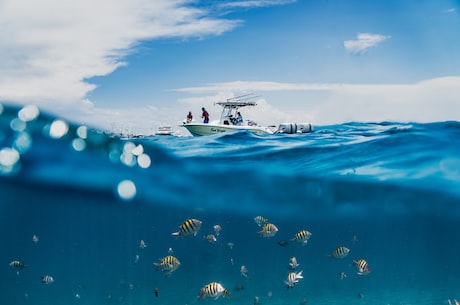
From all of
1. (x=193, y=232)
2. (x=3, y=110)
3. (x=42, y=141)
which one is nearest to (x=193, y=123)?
(x=42, y=141)

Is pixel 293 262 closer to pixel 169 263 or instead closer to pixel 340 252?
pixel 340 252

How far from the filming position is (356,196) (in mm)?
29562

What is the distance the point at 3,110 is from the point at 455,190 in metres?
23.0

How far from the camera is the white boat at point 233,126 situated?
68.1 ft

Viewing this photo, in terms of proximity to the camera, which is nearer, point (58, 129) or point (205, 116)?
point (58, 129)

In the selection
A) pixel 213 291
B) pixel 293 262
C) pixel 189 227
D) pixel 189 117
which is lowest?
pixel 293 262

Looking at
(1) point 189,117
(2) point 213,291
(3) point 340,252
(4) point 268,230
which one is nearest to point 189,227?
(2) point 213,291

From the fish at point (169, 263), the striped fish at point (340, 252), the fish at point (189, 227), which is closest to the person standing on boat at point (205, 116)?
the striped fish at point (340, 252)

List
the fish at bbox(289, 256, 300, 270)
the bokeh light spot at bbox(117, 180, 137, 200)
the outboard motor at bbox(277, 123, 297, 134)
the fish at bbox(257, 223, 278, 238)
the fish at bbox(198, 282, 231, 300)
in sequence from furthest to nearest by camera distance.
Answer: the bokeh light spot at bbox(117, 180, 137, 200) → the outboard motor at bbox(277, 123, 297, 134) → the fish at bbox(289, 256, 300, 270) → the fish at bbox(257, 223, 278, 238) → the fish at bbox(198, 282, 231, 300)

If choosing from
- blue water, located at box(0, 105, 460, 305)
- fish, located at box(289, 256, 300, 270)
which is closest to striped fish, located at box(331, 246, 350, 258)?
fish, located at box(289, 256, 300, 270)

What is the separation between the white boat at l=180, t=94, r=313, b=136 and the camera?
20.8m

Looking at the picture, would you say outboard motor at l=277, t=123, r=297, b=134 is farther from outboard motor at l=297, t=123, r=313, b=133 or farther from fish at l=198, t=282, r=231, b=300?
fish at l=198, t=282, r=231, b=300

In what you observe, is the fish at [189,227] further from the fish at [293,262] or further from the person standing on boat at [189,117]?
the person standing on boat at [189,117]

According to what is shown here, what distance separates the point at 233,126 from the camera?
24516 mm
